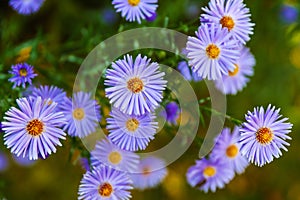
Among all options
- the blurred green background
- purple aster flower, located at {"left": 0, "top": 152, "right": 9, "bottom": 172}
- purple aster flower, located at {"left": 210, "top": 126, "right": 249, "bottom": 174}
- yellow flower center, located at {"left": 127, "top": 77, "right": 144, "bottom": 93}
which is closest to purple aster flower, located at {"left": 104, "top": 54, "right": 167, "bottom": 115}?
yellow flower center, located at {"left": 127, "top": 77, "right": 144, "bottom": 93}

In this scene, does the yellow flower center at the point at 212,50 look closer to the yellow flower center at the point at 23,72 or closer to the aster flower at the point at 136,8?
the aster flower at the point at 136,8

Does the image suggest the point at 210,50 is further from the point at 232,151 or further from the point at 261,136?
the point at 232,151

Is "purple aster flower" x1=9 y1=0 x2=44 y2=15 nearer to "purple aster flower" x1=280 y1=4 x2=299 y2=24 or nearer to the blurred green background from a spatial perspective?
the blurred green background

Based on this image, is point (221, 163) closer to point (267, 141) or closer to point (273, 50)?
point (267, 141)

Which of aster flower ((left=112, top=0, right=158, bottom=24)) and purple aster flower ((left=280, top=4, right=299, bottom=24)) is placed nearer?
aster flower ((left=112, top=0, right=158, bottom=24))

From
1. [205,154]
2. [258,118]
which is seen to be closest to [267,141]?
[258,118]

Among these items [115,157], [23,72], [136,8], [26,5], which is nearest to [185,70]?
[136,8]
